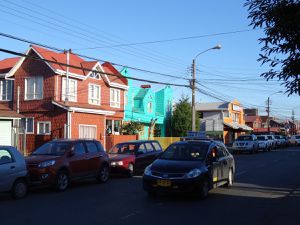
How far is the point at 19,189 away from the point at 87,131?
22.1 m

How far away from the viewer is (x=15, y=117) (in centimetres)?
2678

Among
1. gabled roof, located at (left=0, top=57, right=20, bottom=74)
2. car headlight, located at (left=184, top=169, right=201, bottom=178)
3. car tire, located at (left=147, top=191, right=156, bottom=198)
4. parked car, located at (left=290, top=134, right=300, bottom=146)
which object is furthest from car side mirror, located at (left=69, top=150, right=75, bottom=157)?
parked car, located at (left=290, top=134, right=300, bottom=146)

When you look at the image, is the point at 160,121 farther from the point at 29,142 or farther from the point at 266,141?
the point at 29,142

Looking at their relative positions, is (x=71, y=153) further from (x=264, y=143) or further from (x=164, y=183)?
(x=264, y=143)

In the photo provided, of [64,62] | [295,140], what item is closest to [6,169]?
[64,62]

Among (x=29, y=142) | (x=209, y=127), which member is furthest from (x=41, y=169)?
(x=209, y=127)

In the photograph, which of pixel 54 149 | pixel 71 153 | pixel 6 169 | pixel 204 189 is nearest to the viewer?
pixel 6 169

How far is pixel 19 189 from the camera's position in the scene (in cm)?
1280

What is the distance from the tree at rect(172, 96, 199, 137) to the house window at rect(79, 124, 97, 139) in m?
18.1

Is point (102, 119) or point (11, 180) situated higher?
point (102, 119)

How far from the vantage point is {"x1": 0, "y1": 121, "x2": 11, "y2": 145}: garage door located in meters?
26.9

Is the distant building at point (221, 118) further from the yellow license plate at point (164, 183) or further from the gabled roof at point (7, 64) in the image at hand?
the yellow license plate at point (164, 183)

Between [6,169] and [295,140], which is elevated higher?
[295,140]

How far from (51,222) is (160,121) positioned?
42927 millimetres
